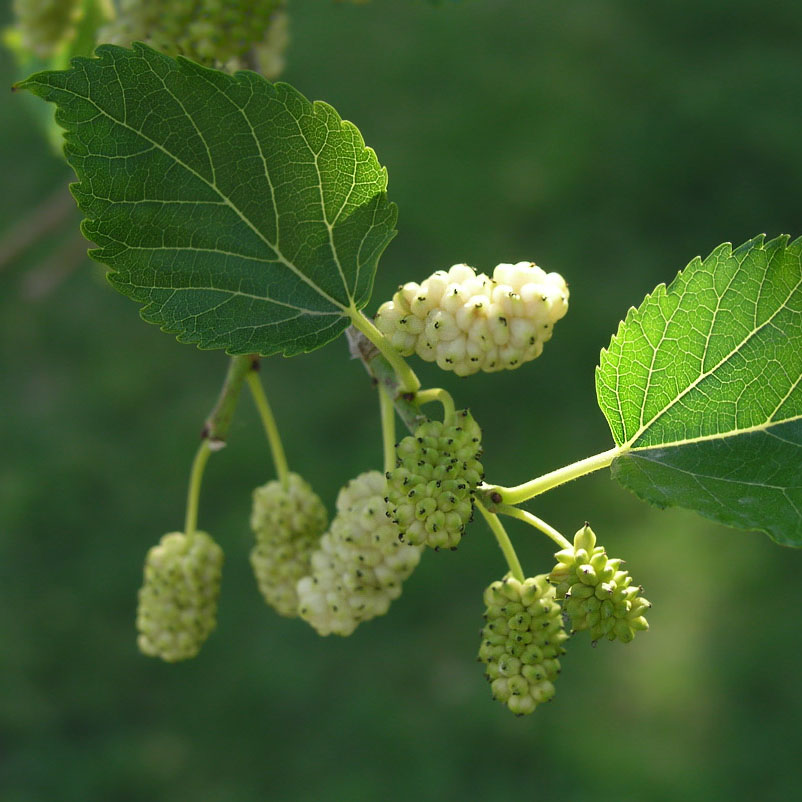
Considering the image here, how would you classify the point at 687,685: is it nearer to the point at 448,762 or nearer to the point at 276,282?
the point at 448,762

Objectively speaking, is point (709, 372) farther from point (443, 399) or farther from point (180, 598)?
point (180, 598)

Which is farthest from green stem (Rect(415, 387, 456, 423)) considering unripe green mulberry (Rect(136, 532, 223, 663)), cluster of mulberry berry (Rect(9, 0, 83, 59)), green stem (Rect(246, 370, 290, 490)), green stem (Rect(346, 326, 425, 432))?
cluster of mulberry berry (Rect(9, 0, 83, 59))

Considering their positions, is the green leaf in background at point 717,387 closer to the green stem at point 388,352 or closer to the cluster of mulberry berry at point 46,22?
the green stem at point 388,352

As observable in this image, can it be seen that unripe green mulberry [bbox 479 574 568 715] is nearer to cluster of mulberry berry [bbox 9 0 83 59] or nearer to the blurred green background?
cluster of mulberry berry [bbox 9 0 83 59]

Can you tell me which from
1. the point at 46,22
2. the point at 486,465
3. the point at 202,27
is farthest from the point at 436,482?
the point at 486,465

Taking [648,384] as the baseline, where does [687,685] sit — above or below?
above

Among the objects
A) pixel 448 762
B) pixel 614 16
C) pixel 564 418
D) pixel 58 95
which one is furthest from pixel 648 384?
pixel 614 16
